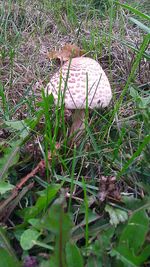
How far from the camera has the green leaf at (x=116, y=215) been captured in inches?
47.3

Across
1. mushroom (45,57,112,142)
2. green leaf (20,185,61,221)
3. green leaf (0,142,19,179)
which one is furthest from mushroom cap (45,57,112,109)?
green leaf (20,185,61,221)

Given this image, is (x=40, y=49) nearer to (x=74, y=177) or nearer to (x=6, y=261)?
(x=74, y=177)

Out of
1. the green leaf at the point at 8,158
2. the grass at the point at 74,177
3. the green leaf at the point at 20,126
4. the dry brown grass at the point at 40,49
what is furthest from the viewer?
the dry brown grass at the point at 40,49

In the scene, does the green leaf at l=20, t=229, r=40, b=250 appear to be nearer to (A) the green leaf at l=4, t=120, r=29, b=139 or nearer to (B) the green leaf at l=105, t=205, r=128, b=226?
(B) the green leaf at l=105, t=205, r=128, b=226

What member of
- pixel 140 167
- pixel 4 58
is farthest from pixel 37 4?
pixel 140 167

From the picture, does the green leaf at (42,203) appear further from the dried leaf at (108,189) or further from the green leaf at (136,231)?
the green leaf at (136,231)

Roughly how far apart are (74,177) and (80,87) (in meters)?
0.36

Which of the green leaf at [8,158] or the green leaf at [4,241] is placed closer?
the green leaf at [4,241]

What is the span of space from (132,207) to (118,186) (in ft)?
0.56

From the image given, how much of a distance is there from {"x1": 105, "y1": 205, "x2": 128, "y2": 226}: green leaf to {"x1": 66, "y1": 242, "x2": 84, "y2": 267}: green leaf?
0.20 m

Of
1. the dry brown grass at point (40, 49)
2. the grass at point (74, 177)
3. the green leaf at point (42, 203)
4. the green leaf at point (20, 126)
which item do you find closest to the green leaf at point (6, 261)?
the grass at point (74, 177)

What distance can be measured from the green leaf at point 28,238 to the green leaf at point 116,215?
23 cm

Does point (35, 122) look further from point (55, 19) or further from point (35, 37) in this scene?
point (55, 19)

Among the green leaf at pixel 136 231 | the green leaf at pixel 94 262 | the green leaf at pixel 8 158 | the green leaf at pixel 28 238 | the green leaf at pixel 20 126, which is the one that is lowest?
the green leaf at pixel 94 262
